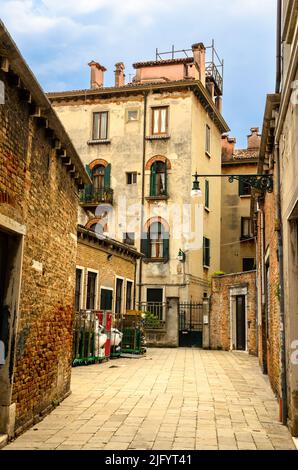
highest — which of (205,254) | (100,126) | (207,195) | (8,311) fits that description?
(100,126)

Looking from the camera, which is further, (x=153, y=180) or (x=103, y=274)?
(x=153, y=180)

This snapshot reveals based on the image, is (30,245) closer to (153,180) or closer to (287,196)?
(287,196)

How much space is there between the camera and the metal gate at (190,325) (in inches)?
878

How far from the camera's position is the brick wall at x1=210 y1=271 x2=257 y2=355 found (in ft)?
63.9

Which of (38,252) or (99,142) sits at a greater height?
(99,142)

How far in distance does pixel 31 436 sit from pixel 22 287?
188 centimetres

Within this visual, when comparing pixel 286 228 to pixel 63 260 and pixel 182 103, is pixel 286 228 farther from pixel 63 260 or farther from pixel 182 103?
pixel 182 103

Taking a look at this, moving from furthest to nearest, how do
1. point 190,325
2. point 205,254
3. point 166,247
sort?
point 205,254
point 166,247
point 190,325

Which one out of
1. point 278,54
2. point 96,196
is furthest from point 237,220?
point 278,54

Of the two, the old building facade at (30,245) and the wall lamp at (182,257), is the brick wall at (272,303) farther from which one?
the wall lamp at (182,257)

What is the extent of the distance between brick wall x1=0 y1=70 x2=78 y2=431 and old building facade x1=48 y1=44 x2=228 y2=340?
15619mm

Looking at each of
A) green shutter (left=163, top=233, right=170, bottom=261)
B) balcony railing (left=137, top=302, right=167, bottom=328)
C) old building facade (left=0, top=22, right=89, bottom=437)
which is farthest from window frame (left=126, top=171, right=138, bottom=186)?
old building facade (left=0, top=22, right=89, bottom=437)

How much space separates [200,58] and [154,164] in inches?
258

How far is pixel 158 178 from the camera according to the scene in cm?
2570
